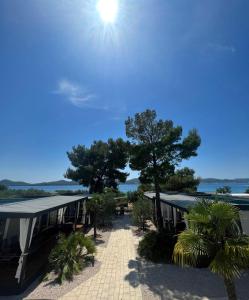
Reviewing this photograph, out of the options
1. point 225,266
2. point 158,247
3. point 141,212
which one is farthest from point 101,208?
point 225,266

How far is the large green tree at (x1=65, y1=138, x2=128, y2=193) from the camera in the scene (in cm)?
3102

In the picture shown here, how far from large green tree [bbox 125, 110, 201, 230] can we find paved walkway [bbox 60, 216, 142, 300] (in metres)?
5.20

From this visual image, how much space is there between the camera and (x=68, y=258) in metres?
8.48

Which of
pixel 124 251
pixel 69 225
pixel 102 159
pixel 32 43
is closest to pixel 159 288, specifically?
pixel 124 251

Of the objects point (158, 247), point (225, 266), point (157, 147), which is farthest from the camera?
point (157, 147)

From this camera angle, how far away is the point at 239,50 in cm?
1102

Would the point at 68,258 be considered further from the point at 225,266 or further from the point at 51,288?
the point at 225,266

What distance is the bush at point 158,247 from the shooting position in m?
9.68

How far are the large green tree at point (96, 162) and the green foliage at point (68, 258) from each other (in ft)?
70.4

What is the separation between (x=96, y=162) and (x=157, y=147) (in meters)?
17.4

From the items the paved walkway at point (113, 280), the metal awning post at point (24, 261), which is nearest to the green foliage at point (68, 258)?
the paved walkway at point (113, 280)

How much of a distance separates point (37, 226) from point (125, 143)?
29.6ft

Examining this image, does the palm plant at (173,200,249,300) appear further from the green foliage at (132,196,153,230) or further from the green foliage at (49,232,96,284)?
the green foliage at (132,196,153,230)

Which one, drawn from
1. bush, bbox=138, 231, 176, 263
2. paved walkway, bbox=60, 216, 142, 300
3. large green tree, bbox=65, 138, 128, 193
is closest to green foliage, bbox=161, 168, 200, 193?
large green tree, bbox=65, 138, 128, 193
